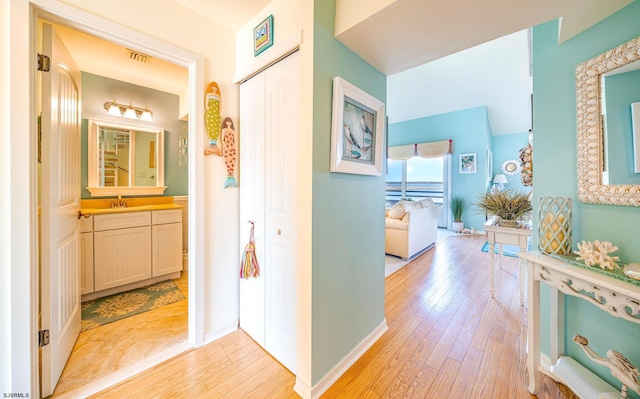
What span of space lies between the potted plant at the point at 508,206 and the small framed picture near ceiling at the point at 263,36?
8.77 ft

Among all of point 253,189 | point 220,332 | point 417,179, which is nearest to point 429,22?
point 253,189

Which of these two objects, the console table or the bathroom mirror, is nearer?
the console table

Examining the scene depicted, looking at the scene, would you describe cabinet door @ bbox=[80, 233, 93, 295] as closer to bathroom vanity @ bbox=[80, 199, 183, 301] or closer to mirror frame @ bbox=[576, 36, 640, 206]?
bathroom vanity @ bbox=[80, 199, 183, 301]

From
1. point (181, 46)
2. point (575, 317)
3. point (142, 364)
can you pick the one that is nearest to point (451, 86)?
point (575, 317)

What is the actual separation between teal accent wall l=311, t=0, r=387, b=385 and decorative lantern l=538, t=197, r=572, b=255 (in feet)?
3.27

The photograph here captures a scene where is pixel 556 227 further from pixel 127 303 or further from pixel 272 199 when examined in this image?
pixel 127 303

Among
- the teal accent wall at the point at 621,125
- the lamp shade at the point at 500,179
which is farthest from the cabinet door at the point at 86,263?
the lamp shade at the point at 500,179

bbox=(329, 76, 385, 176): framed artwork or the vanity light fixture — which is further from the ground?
the vanity light fixture

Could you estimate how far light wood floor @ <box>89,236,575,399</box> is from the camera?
1.32m

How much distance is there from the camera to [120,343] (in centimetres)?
170

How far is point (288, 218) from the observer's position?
143cm

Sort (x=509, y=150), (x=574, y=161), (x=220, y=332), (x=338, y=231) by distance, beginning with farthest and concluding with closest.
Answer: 1. (x=509, y=150)
2. (x=220, y=332)
3. (x=338, y=231)
4. (x=574, y=161)

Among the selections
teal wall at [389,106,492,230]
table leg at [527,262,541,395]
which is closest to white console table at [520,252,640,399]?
table leg at [527,262,541,395]

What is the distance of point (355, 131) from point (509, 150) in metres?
7.46
